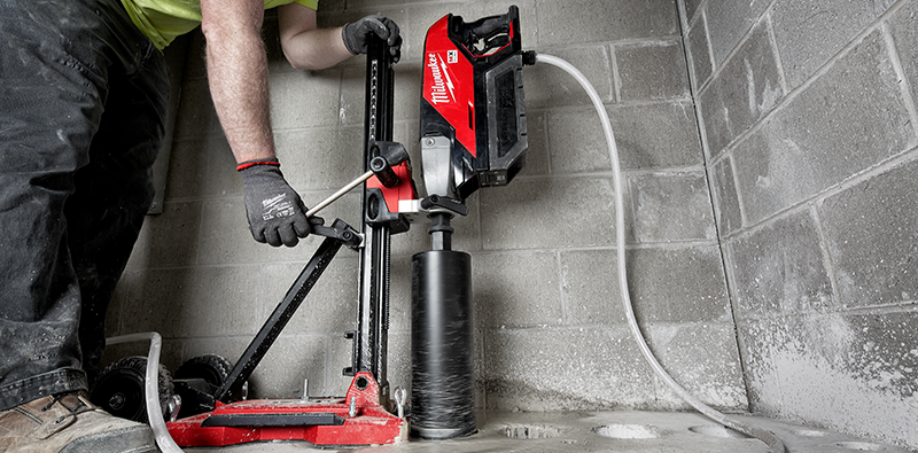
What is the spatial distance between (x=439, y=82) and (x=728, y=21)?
A: 82cm

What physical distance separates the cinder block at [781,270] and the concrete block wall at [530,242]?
8 centimetres

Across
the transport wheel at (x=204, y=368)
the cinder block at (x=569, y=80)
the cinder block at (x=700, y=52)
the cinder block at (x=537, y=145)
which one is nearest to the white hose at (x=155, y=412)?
the transport wheel at (x=204, y=368)

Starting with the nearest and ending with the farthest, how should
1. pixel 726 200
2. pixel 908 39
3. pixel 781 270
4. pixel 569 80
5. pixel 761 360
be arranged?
pixel 908 39, pixel 781 270, pixel 761 360, pixel 726 200, pixel 569 80

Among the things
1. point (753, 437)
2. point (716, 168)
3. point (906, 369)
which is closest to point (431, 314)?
point (753, 437)

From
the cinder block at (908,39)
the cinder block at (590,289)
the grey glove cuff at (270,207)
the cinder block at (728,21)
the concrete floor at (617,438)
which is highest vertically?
the cinder block at (728,21)

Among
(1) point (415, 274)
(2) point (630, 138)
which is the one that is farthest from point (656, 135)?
(1) point (415, 274)

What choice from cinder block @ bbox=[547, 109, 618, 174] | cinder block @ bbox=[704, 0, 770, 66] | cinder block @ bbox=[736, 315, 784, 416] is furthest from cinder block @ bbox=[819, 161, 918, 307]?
cinder block @ bbox=[547, 109, 618, 174]

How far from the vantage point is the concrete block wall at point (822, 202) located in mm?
769

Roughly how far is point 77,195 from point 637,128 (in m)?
1.61

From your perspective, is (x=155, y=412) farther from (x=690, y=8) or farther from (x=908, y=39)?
(x=690, y=8)

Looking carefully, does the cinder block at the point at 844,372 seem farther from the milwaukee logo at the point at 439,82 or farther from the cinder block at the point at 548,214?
the milwaukee logo at the point at 439,82

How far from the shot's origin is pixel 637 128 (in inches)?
57.7

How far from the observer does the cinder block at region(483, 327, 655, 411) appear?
1294 millimetres

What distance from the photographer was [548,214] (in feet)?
4.69
